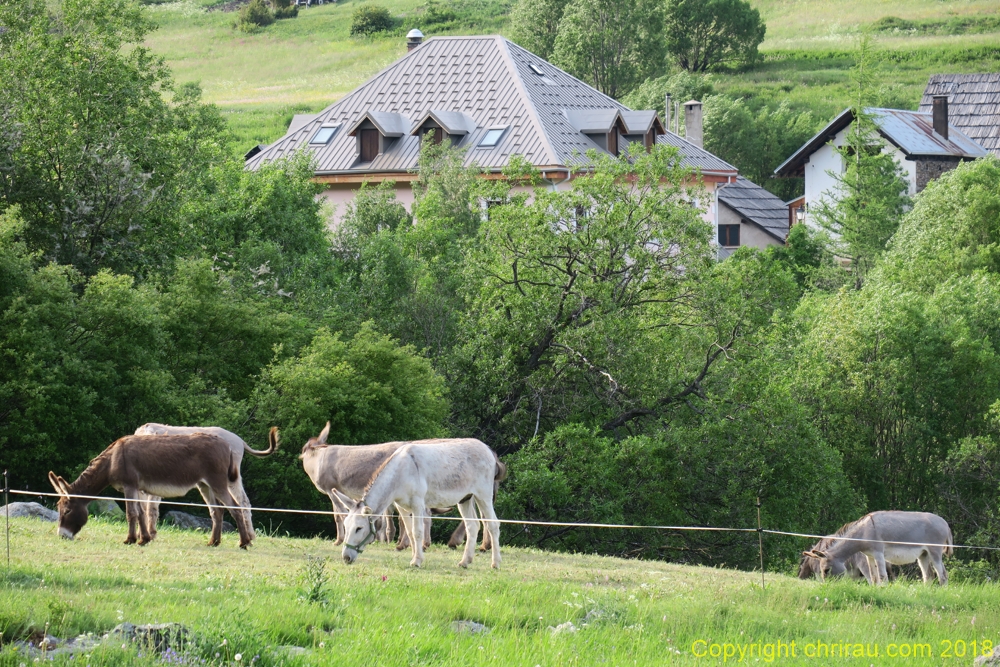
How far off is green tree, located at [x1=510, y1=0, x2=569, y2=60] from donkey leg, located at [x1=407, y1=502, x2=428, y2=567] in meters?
77.6

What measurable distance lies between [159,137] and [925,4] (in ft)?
382

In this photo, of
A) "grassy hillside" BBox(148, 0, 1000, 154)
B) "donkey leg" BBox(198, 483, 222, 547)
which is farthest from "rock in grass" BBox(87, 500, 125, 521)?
"grassy hillside" BBox(148, 0, 1000, 154)

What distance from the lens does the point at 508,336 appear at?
26.1 metres

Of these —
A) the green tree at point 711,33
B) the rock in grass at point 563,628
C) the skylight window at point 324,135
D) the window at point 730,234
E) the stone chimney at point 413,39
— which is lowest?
the window at point 730,234

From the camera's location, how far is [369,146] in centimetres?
4969

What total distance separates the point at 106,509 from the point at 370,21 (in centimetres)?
10598

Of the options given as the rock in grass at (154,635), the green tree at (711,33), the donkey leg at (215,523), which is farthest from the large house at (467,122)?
the green tree at (711,33)

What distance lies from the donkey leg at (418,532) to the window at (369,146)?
36799mm

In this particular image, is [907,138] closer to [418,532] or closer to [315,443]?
[315,443]

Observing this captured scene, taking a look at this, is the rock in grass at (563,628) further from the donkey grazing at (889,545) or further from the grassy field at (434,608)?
the donkey grazing at (889,545)

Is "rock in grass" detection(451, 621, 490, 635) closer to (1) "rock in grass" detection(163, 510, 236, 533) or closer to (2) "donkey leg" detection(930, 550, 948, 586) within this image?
(1) "rock in grass" detection(163, 510, 236, 533)

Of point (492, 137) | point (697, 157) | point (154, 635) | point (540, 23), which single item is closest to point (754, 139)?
point (540, 23)

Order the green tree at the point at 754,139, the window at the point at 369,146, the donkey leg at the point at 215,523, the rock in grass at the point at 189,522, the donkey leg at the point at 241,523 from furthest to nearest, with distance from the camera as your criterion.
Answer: the green tree at the point at 754,139 → the window at the point at 369,146 → the rock in grass at the point at 189,522 → the donkey leg at the point at 215,523 → the donkey leg at the point at 241,523

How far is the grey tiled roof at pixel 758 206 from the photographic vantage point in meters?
64.9
